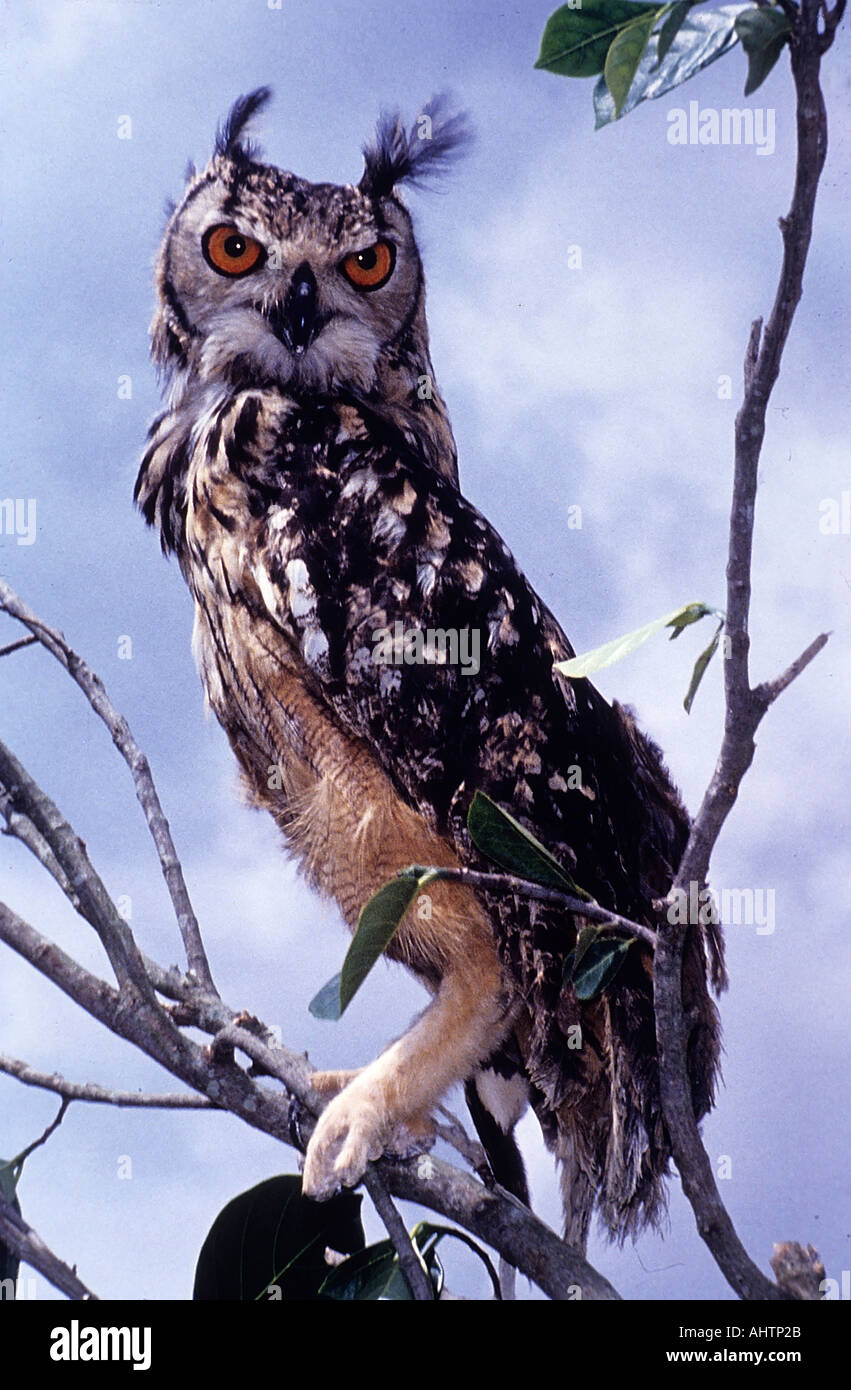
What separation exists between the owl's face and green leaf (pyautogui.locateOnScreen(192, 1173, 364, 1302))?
976mm

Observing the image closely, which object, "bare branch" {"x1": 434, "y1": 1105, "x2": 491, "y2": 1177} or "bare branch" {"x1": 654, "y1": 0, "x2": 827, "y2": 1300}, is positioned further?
"bare branch" {"x1": 434, "y1": 1105, "x2": 491, "y2": 1177}

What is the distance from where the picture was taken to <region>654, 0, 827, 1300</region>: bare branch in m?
0.80

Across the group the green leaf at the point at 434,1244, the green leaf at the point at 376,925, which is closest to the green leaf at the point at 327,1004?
the green leaf at the point at 376,925

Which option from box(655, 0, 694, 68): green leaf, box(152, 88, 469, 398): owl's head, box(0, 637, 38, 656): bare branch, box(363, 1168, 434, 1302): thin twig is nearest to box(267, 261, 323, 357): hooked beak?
box(152, 88, 469, 398): owl's head

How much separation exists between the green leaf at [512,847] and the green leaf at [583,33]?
0.58 meters

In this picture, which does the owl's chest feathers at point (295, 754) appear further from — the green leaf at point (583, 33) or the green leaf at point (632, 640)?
the green leaf at point (583, 33)

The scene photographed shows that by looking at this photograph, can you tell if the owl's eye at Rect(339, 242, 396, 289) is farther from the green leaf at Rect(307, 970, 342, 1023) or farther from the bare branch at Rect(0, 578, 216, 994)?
the green leaf at Rect(307, 970, 342, 1023)

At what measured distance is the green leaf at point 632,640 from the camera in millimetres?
955

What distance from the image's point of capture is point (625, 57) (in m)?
0.87

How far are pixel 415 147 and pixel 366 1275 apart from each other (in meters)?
1.33
